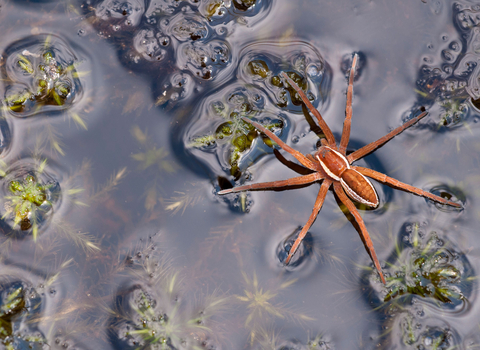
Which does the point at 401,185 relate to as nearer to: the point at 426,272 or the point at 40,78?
the point at 426,272

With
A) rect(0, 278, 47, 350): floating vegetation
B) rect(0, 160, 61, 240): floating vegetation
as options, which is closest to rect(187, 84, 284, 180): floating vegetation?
rect(0, 160, 61, 240): floating vegetation

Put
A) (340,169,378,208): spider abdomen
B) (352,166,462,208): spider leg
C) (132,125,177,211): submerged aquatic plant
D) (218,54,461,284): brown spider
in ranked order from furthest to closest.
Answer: (132,125,177,211): submerged aquatic plant
(352,166,462,208): spider leg
(218,54,461,284): brown spider
(340,169,378,208): spider abdomen

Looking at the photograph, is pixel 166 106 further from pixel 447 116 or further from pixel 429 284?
pixel 429 284

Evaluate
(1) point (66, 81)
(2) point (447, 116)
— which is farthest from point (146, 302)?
(2) point (447, 116)

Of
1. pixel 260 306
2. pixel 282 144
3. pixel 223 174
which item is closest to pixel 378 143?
pixel 282 144

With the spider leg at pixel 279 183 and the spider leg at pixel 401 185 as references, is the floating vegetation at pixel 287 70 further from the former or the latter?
the spider leg at pixel 401 185

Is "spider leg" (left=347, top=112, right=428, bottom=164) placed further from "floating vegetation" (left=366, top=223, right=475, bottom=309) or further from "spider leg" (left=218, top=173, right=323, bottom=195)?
"floating vegetation" (left=366, top=223, right=475, bottom=309)

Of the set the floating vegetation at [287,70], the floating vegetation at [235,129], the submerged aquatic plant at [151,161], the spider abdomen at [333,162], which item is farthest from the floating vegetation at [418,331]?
the submerged aquatic plant at [151,161]
